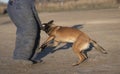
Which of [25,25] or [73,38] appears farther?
A: [73,38]

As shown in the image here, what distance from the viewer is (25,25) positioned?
1150 centimetres

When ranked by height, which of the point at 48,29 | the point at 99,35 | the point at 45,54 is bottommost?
the point at 99,35

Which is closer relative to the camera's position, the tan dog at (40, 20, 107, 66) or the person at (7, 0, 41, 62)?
the person at (7, 0, 41, 62)

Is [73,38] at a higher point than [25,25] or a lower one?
lower

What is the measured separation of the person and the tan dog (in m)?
0.51

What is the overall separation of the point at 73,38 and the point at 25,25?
1362 mm

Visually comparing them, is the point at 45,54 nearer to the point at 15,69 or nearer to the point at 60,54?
the point at 60,54

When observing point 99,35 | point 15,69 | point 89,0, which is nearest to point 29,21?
point 15,69

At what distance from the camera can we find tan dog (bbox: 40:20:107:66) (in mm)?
11547

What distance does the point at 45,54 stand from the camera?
44.6 feet

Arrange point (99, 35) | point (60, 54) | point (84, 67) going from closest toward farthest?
1. point (84, 67)
2. point (60, 54)
3. point (99, 35)

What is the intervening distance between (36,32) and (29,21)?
37 centimetres

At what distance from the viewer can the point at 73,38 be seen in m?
11.8

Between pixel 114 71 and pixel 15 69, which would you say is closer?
pixel 114 71
